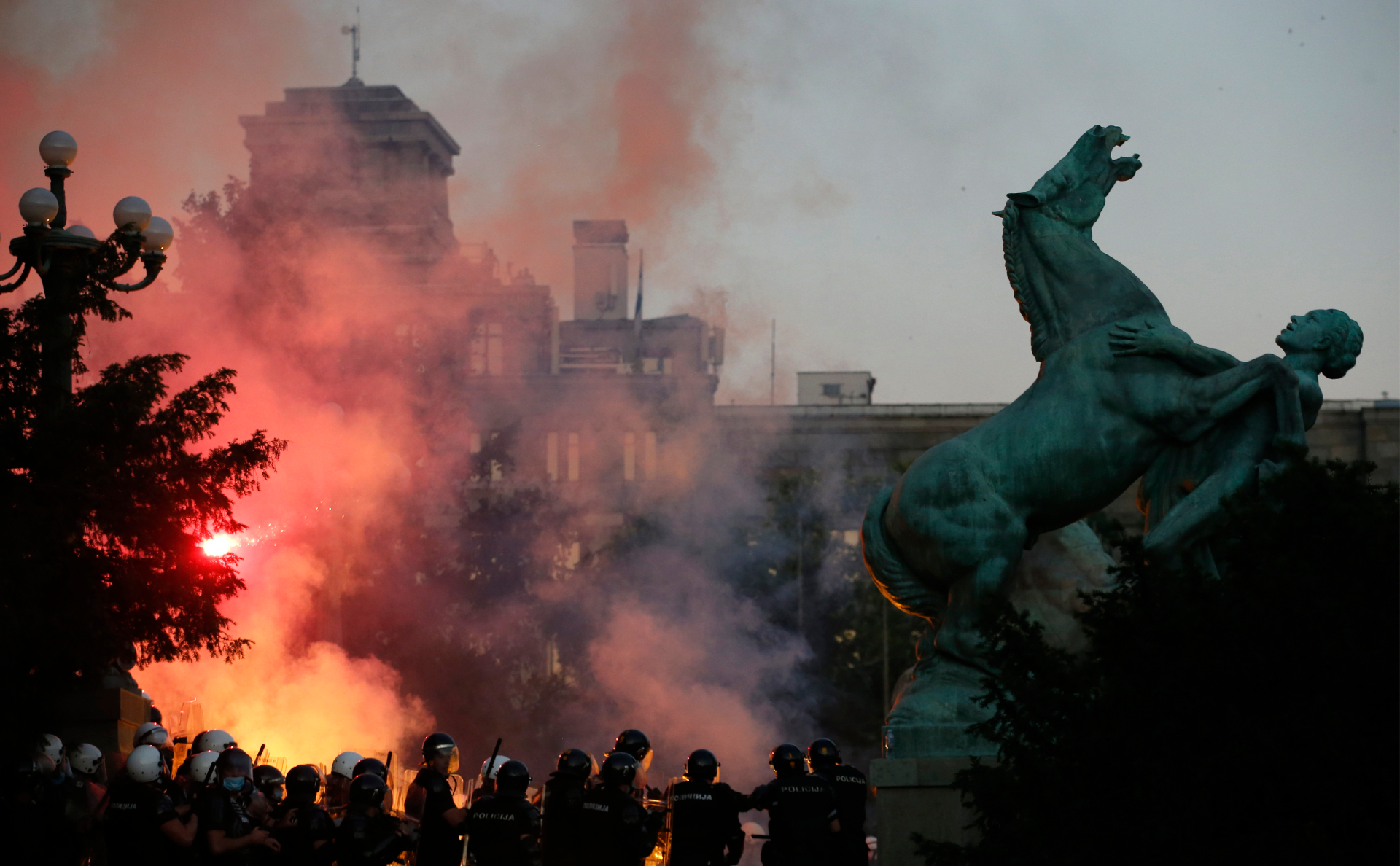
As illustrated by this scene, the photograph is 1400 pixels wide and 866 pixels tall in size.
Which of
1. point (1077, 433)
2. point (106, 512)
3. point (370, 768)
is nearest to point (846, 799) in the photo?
point (370, 768)

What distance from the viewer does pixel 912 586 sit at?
10.2 meters

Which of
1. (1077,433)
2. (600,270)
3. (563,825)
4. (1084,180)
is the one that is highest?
(600,270)

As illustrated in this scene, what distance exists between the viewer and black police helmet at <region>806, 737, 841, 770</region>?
12000 mm

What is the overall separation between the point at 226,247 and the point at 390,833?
3151 centimetres

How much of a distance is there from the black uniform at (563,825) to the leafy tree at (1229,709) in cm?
373

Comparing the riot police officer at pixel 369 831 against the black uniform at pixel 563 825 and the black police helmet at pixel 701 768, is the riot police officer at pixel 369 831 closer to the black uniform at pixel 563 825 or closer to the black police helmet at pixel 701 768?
the black uniform at pixel 563 825

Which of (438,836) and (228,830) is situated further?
(438,836)

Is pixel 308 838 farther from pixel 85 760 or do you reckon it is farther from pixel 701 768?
pixel 85 760

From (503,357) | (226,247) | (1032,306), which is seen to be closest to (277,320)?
(226,247)

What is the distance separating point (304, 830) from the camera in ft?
33.4

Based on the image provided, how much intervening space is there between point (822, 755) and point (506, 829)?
252cm

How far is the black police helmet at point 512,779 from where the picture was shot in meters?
10.4

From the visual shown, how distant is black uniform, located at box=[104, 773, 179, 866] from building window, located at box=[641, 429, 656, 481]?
1620 inches

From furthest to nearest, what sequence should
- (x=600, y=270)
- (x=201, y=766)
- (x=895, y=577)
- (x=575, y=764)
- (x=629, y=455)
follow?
1. (x=600, y=270)
2. (x=629, y=455)
3. (x=201, y=766)
4. (x=575, y=764)
5. (x=895, y=577)
